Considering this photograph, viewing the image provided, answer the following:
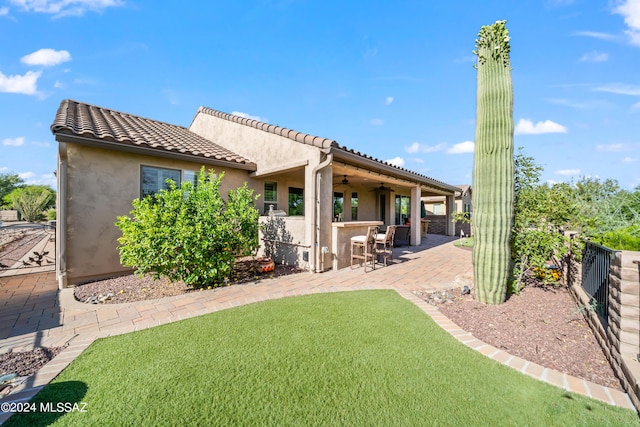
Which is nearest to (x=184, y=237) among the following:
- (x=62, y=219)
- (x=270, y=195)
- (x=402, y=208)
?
(x=62, y=219)

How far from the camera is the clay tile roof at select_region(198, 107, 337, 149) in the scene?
6.74 meters

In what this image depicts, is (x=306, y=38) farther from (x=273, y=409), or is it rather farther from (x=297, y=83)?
(x=273, y=409)

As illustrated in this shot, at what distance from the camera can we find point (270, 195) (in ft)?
33.5

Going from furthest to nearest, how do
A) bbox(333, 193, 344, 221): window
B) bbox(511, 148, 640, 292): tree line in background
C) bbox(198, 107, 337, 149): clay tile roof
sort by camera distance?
1. bbox(333, 193, 344, 221): window
2. bbox(198, 107, 337, 149): clay tile roof
3. bbox(511, 148, 640, 292): tree line in background

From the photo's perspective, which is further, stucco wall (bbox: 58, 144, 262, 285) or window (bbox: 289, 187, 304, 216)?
window (bbox: 289, 187, 304, 216)

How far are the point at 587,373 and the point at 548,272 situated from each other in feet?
11.3

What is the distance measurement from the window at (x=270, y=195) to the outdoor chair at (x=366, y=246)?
3972 millimetres

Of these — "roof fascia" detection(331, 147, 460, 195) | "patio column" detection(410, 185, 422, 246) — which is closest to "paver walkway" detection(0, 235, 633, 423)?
"roof fascia" detection(331, 147, 460, 195)

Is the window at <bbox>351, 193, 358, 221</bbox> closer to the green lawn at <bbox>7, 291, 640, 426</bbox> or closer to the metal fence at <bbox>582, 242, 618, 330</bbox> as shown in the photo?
the metal fence at <bbox>582, 242, 618, 330</bbox>

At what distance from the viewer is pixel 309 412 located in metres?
2.19

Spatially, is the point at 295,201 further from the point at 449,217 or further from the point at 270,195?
the point at 449,217

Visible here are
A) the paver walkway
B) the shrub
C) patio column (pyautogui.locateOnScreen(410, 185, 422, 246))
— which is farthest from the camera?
patio column (pyautogui.locateOnScreen(410, 185, 422, 246))

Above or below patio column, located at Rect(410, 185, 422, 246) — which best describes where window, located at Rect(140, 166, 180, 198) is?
above

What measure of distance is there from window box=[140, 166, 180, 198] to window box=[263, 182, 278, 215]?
3387 millimetres
